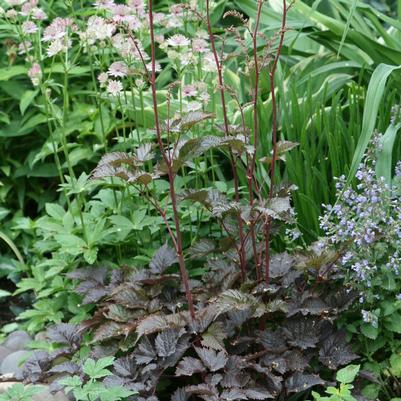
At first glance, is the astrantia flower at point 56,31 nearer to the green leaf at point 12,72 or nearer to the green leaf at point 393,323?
the green leaf at point 12,72

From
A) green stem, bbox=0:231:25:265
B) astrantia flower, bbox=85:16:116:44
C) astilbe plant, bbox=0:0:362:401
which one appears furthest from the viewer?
green stem, bbox=0:231:25:265

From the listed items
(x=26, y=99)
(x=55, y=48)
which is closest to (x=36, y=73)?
(x=55, y=48)

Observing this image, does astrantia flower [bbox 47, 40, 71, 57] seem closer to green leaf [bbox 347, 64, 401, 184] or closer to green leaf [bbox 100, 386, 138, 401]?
green leaf [bbox 347, 64, 401, 184]

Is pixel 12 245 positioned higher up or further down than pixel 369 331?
further down

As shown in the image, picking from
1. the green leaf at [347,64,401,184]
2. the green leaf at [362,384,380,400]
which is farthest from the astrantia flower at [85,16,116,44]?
the green leaf at [362,384,380,400]

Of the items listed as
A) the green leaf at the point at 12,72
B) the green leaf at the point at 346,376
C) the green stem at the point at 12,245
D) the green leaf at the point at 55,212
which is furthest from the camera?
the green leaf at the point at 12,72

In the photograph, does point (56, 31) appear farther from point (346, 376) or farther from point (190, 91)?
point (346, 376)

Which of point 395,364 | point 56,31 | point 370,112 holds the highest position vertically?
point 56,31

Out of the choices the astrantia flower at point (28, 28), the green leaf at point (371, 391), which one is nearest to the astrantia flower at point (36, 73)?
the astrantia flower at point (28, 28)

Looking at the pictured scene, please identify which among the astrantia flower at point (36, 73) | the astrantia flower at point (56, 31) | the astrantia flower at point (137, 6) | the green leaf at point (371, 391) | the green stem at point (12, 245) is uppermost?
the astrantia flower at point (137, 6)

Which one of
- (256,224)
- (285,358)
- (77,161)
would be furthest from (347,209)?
(77,161)

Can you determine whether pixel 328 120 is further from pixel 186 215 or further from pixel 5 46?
pixel 5 46

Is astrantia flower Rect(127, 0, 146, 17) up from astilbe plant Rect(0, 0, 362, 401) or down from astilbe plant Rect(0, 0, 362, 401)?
up

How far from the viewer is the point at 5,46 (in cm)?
391
